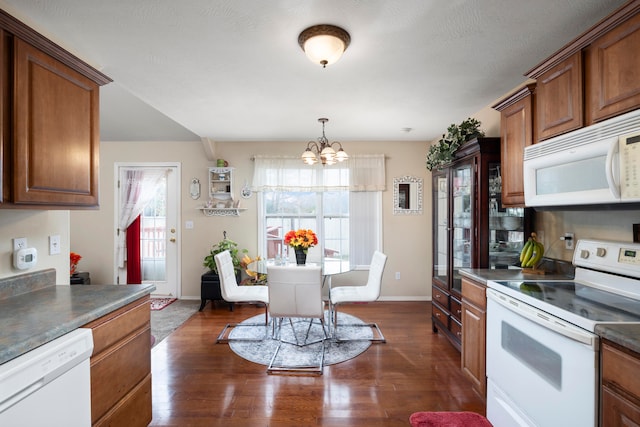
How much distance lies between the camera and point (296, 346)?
122 inches

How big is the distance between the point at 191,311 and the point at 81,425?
3.05 m

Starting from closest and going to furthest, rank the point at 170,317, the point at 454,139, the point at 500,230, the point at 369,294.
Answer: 1. the point at 500,230
2. the point at 454,139
3. the point at 369,294
4. the point at 170,317

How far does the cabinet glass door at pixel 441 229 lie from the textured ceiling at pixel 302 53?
0.80 m

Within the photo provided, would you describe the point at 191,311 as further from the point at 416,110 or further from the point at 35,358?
the point at 416,110

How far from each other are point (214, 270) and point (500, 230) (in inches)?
137

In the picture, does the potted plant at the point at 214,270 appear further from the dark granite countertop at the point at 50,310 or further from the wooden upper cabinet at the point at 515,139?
the wooden upper cabinet at the point at 515,139

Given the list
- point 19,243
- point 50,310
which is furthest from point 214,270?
point 50,310

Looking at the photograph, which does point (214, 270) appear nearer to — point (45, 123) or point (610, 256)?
point (45, 123)

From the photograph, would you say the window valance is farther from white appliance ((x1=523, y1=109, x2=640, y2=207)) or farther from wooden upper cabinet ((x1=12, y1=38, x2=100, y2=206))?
wooden upper cabinet ((x1=12, y1=38, x2=100, y2=206))

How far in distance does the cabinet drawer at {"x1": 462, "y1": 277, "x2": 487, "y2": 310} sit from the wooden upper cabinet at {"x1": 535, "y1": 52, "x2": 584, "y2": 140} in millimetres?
1046

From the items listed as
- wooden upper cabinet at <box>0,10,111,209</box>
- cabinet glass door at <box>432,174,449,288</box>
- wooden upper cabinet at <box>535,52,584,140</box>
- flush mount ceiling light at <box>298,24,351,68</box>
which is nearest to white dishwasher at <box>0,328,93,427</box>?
wooden upper cabinet at <box>0,10,111,209</box>

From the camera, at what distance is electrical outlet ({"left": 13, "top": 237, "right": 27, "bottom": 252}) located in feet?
5.57

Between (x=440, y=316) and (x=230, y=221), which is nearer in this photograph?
(x=440, y=316)

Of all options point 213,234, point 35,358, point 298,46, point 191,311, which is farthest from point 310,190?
point 35,358
